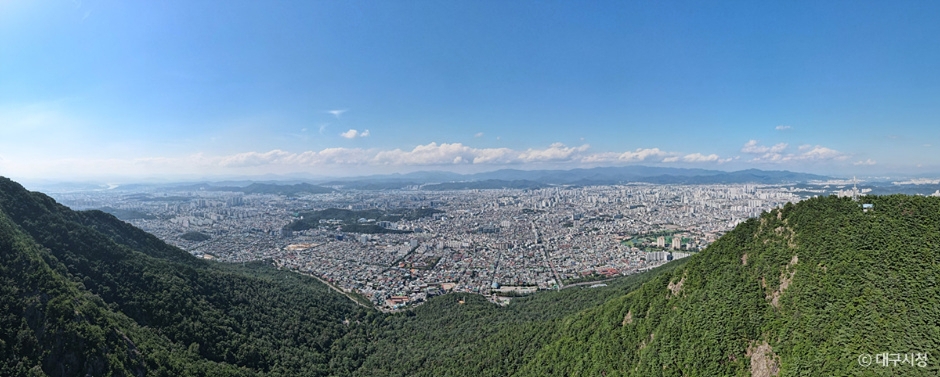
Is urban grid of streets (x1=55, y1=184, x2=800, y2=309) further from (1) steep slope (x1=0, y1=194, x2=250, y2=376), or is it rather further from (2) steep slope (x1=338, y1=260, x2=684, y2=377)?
(1) steep slope (x1=0, y1=194, x2=250, y2=376)

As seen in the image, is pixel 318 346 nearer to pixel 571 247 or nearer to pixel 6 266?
pixel 6 266

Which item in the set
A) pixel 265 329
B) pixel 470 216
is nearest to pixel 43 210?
pixel 265 329

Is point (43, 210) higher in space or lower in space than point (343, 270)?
higher

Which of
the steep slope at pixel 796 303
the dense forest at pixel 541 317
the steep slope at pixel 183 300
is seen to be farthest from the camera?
the steep slope at pixel 183 300

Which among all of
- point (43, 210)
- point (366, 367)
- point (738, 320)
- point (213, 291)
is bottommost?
point (366, 367)

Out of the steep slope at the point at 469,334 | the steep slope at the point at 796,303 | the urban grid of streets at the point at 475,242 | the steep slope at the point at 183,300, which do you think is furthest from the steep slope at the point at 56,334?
the urban grid of streets at the point at 475,242

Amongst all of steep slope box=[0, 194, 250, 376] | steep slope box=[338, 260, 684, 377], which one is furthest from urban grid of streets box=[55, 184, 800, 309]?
steep slope box=[0, 194, 250, 376]

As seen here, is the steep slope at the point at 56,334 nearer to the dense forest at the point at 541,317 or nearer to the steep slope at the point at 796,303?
the dense forest at the point at 541,317
